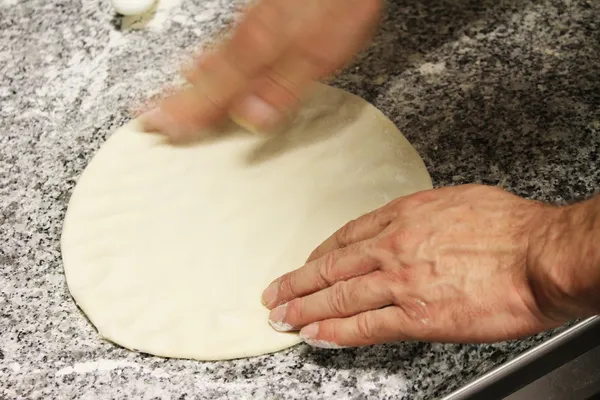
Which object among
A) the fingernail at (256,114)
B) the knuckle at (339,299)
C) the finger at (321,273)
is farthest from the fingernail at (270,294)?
the fingernail at (256,114)

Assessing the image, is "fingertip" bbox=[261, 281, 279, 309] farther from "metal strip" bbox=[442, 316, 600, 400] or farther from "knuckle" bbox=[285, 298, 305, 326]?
"metal strip" bbox=[442, 316, 600, 400]

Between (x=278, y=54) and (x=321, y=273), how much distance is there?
→ 36 centimetres

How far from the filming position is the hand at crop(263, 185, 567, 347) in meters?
0.73

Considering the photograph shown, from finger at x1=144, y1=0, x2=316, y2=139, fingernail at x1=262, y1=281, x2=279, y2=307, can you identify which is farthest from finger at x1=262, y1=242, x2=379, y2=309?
finger at x1=144, y1=0, x2=316, y2=139

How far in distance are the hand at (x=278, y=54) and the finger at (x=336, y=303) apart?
1.05 feet

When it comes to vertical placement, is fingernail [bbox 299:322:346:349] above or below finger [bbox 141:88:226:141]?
below

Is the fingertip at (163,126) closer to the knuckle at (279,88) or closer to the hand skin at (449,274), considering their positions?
the knuckle at (279,88)

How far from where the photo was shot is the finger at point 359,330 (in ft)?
2.54

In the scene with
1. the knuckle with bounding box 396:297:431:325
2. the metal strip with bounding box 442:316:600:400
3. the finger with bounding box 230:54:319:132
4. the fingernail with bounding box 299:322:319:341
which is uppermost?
the finger with bounding box 230:54:319:132

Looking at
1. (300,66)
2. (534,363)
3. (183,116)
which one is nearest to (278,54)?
(300,66)

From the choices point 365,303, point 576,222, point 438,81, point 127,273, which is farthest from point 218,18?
point 576,222

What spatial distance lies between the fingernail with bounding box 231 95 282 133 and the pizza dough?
62 mm

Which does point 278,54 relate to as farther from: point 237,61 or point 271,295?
point 271,295

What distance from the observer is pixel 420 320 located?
29.9 inches
